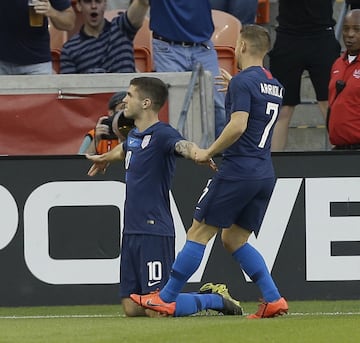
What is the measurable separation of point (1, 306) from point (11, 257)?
44 cm

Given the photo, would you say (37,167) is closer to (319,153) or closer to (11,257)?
(11,257)

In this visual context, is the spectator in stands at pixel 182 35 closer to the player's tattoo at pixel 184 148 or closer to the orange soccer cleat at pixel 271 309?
the player's tattoo at pixel 184 148

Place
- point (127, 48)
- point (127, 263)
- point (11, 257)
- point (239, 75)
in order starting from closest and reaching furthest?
point (239, 75)
point (127, 263)
point (11, 257)
point (127, 48)

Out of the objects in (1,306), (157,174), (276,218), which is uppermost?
(157,174)

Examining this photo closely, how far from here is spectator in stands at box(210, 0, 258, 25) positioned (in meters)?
12.9

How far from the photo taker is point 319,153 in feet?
33.7

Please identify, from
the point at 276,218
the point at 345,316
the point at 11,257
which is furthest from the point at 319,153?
the point at 11,257

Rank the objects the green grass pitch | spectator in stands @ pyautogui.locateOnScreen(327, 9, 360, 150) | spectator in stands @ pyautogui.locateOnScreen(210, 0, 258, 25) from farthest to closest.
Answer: spectator in stands @ pyautogui.locateOnScreen(210, 0, 258, 25)
spectator in stands @ pyautogui.locateOnScreen(327, 9, 360, 150)
the green grass pitch

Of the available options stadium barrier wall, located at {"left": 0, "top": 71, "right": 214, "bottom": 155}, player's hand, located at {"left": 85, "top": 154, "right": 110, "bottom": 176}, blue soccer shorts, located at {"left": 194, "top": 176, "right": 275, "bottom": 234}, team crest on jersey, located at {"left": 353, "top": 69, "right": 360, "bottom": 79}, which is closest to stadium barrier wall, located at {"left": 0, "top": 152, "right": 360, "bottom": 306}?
stadium barrier wall, located at {"left": 0, "top": 71, "right": 214, "bottom": 155}

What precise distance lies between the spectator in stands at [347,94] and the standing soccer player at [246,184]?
113 inches

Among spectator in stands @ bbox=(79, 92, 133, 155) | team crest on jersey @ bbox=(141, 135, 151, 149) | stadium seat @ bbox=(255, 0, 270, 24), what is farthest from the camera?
stadium seat @ bbox=(255, 0, 270, 24)

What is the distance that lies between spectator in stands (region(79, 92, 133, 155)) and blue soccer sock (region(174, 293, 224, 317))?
1.78m

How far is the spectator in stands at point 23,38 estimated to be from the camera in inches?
454

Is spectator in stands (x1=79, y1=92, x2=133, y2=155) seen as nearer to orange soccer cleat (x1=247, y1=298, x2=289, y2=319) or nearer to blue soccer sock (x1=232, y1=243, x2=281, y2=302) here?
blue soccer sock (x1=232, y1=243, x2=281, y2=302)
